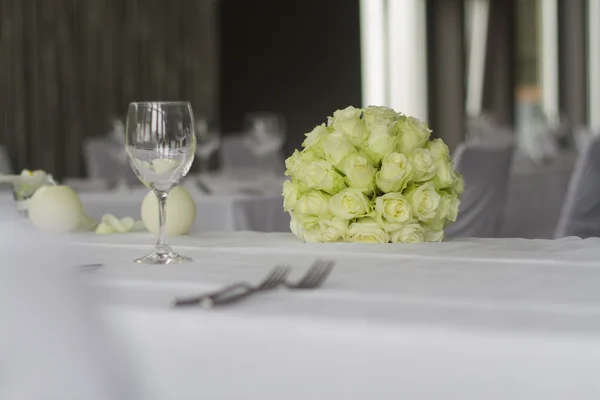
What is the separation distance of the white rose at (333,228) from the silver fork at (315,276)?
232 millimetres

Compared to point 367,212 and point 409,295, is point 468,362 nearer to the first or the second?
point 409,295

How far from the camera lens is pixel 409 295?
0.97 meters

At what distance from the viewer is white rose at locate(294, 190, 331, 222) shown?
1419mm

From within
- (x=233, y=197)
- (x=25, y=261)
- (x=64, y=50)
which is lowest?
(x=233, y=197)

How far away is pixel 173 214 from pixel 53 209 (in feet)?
0.65

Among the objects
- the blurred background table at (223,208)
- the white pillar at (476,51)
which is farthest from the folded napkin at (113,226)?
the white pillar at (476,51)

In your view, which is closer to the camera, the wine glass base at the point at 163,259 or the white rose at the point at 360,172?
the wine glass base at the point at 163,259

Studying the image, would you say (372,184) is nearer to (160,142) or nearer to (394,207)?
(394,207)

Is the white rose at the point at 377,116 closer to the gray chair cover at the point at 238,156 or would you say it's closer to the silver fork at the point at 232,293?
the silver fork at the point at 232,293

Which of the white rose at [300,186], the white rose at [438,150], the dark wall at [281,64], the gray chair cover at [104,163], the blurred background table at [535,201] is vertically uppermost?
the dark wall at [281,64]

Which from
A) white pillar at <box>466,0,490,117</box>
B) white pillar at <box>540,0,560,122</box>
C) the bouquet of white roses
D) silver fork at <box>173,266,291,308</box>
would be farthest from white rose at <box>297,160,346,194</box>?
white pillar at <box>540,0,560,122</box>

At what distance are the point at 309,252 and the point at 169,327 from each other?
17.8 inches

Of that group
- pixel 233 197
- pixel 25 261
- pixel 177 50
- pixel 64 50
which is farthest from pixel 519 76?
pixel 25 261

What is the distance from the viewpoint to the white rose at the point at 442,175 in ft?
4.75
